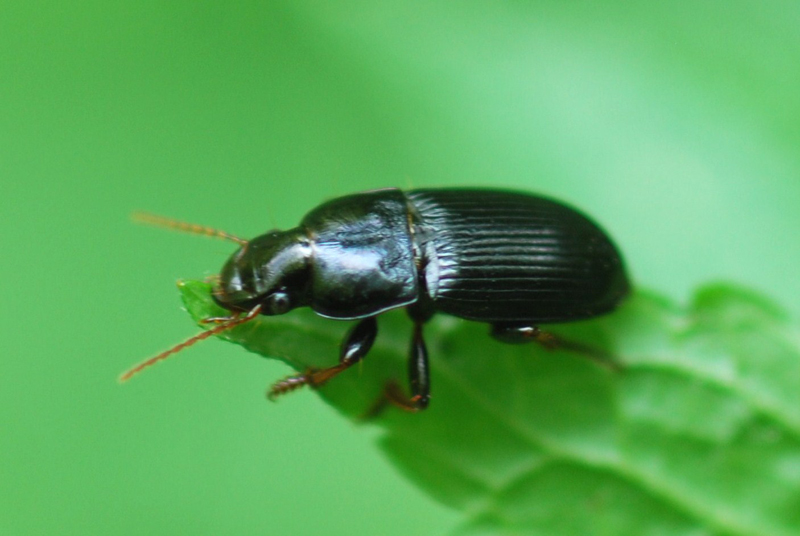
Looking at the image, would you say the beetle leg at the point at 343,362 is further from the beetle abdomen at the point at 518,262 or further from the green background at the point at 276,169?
the green background at the point at 276,169

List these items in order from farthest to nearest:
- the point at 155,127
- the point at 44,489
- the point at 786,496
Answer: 1. the point at 155,127
2. the point at 44,489
3. the point at 786,496

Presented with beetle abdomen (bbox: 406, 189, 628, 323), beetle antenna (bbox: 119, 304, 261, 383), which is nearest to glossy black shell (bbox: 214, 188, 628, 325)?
beetle abdomen (bbox: 406, 189, 628, 323)

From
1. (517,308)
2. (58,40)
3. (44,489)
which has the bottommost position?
(44,489)

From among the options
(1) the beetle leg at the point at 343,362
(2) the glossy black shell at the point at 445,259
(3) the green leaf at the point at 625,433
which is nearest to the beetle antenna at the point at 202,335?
(3) the green leaf at the point at 625,433

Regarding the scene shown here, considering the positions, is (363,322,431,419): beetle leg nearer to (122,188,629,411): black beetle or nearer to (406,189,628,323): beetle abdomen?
(122,188,629,411): black beetle

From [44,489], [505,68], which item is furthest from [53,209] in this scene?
[505,68]

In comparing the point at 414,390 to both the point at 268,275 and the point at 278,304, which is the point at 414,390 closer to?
the point at 278,304

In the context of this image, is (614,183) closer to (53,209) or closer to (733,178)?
(733,178)
